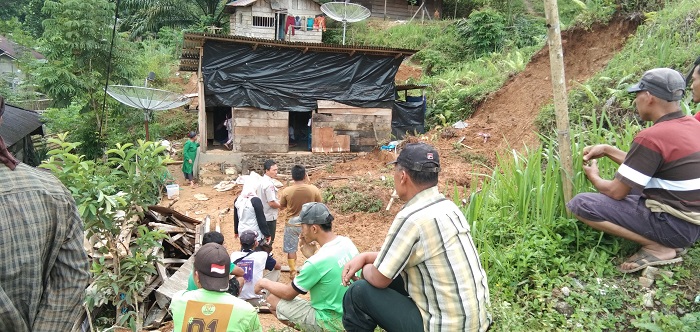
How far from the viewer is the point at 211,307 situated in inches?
121

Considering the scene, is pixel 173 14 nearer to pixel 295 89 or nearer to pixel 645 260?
pixel 295 89

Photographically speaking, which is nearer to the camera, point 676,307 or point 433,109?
point 676,307

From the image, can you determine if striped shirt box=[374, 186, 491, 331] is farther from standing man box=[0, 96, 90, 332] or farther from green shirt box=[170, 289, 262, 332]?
standing man box=[0, 96, 90, 332]

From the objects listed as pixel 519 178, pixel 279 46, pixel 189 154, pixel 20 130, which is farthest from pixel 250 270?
pixel 20 130

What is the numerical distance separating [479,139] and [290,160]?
553 cm

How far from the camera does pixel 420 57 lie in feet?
80.7

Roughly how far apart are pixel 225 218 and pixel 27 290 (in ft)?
28.9

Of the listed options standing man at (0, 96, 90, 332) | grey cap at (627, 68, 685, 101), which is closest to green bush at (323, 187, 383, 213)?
grey cap at (627, 68, 685, 101)

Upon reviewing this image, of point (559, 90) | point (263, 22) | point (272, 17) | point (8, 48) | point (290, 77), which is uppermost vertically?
point (272, 17)

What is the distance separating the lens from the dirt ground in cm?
1013

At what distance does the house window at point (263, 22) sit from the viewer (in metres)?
23.0

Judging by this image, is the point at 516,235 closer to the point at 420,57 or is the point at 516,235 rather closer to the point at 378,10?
the point at 420,57

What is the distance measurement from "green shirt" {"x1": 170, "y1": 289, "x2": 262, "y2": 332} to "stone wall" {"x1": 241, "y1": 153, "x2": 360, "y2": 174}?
10.9 m

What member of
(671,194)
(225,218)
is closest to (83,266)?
(671,194)
